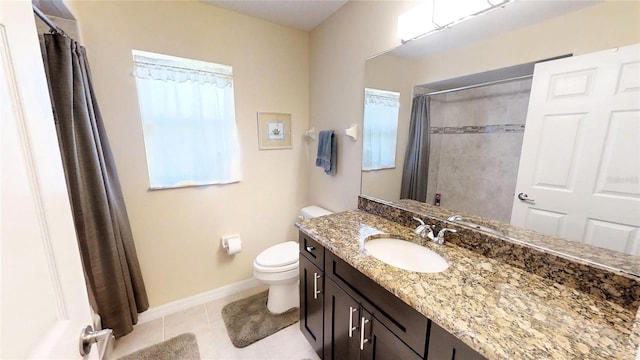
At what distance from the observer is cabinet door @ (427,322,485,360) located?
0.71 meters

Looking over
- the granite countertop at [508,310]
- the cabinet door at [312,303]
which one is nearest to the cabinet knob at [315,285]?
the cabinet door at [312,303]

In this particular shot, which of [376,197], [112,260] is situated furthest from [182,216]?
[376,197]

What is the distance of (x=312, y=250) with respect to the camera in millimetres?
1448

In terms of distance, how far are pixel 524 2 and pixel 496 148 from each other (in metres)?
0.61

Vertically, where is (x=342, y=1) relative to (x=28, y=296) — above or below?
above

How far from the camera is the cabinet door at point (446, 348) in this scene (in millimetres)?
711

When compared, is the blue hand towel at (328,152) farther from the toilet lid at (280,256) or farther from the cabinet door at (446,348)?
the cabinet door at (446,348)

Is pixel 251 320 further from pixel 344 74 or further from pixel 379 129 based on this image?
pixel 344 74

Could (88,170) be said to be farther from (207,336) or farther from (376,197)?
(376,197)

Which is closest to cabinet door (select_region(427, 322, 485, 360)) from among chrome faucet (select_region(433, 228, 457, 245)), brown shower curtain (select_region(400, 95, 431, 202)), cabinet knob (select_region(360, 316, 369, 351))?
cabinet knob (select_region(360, 316, 369, 351))

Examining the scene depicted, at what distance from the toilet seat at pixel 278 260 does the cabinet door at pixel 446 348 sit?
3.83ft

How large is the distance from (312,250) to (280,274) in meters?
0.52

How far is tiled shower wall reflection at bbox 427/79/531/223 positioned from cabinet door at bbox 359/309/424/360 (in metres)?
0.72

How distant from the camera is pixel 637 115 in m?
0.78
